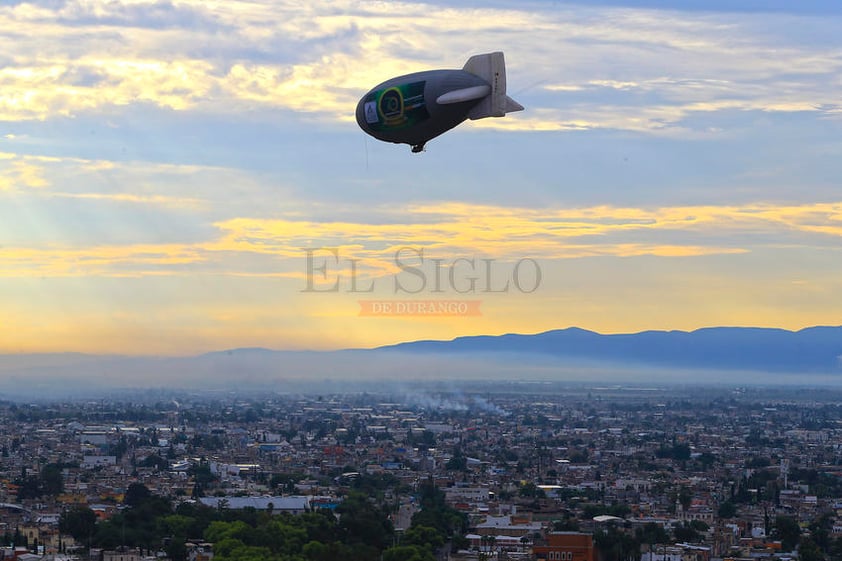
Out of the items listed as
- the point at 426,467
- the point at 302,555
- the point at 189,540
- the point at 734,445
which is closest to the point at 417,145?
the point at 302,555

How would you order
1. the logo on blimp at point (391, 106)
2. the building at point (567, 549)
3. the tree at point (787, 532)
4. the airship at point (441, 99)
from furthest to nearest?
the tree at point (787, 532) → the building at point (567, 549) → the logo on blimp at point (391, 106) → the airship at point (441, 99)

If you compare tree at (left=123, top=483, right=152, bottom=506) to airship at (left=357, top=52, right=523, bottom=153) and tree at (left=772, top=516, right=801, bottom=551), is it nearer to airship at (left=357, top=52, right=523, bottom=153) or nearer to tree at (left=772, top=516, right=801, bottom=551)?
tree at (left=772, top=516, right=801, bottom=551)

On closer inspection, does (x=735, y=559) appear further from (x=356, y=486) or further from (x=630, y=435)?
(x=630, y=435)

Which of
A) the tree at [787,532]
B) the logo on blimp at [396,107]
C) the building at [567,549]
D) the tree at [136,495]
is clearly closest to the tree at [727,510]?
the tree at [787,532]

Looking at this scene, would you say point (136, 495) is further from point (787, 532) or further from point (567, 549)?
point (787, 532)

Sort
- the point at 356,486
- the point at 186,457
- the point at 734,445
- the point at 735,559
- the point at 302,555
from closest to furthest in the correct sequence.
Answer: the point at 302,555 < the point at 735,559 < the point at 356,486 < the point at 186,457 < the point at 734,445

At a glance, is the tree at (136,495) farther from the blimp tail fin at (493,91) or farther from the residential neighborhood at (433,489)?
the blimp tail fin at (493,91)

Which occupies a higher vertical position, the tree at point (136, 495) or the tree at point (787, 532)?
the tree at point (136, 495)

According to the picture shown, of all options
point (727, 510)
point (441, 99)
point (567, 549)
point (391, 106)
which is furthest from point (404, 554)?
point (727, 510)

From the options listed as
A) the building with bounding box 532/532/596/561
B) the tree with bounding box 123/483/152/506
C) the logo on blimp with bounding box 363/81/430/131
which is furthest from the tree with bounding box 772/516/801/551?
the logo on blimp with bounding box 363/81/430/131
